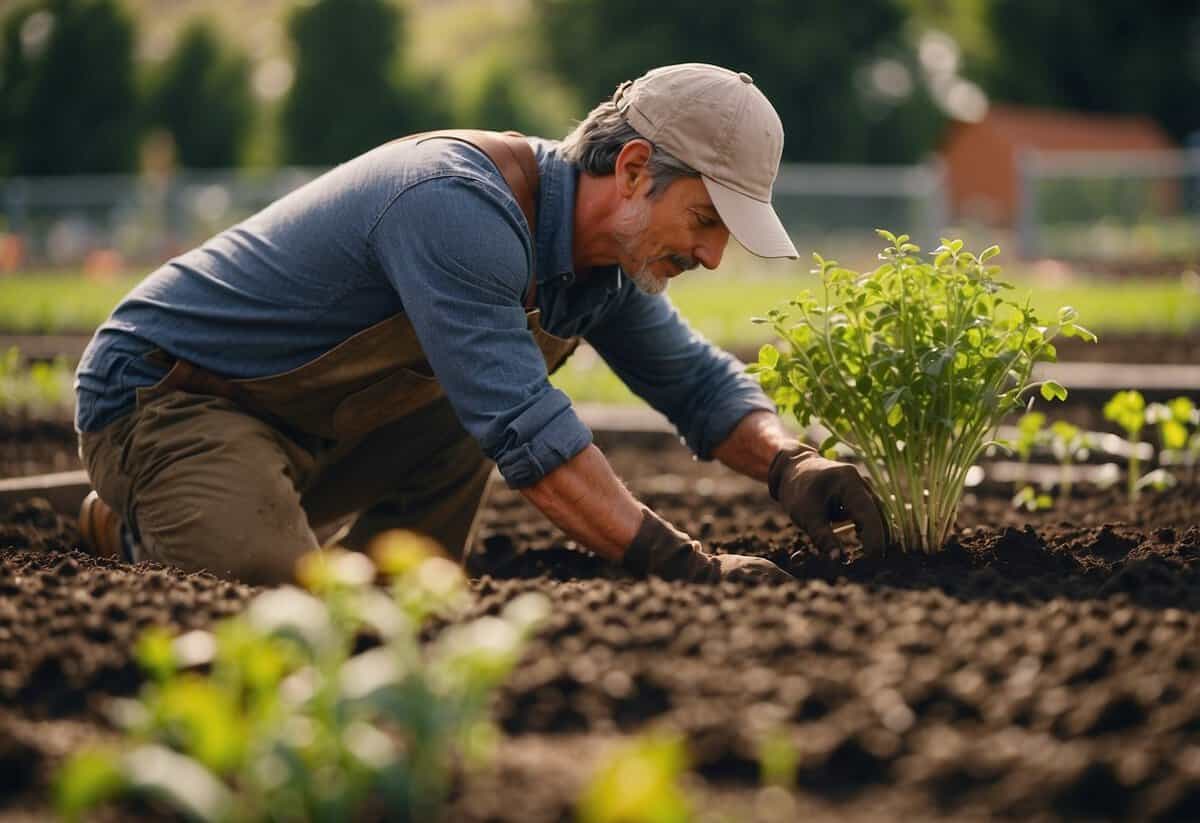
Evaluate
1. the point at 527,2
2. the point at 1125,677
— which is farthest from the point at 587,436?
the point at 527,2

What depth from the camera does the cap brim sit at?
118 inches

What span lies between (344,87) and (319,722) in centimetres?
2911

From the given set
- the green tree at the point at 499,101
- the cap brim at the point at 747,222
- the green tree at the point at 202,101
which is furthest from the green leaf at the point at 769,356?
the green tree at the point at 202,101

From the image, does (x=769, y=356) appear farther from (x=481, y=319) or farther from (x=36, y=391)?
(x=36, y=391)

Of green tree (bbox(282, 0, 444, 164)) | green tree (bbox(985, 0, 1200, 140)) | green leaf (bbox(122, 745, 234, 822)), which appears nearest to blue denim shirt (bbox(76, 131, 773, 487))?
green leaf (bbox(122, 745, 234, 822))

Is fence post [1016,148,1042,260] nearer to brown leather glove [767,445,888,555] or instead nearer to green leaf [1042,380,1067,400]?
brown leather glove [767,445,888,555]

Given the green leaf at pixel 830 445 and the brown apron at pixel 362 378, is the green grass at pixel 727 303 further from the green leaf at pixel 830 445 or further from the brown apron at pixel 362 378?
the green leaf at pixel 830 445

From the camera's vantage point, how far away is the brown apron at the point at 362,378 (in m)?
3.20

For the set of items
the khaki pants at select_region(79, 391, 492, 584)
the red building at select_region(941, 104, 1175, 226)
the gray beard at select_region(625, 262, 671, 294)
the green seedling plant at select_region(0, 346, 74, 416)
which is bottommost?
the red building at select_region(941, 104, 1175, 226)

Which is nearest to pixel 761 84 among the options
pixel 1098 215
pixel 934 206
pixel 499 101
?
pixel 499 101

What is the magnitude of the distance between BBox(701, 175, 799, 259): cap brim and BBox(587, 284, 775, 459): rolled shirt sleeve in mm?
629

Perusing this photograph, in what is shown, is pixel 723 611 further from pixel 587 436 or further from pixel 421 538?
pixel 421 538

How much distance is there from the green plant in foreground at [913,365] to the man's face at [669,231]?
27 centimetres

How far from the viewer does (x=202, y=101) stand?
28812 mm
